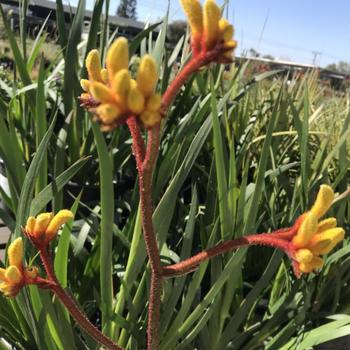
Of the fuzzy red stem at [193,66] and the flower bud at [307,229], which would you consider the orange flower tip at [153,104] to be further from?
the flower bud at [307,229]

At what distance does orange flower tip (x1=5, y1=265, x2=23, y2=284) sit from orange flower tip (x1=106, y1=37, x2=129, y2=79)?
0.68 feet

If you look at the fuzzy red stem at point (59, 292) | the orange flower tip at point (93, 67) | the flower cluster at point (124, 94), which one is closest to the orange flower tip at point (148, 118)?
the flower cluster at point (124, 94)

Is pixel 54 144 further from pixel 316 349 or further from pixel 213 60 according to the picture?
pixel 213 60

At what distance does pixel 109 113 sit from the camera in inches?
13.0

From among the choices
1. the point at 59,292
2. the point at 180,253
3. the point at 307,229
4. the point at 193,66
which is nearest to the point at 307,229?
the point at 307,229

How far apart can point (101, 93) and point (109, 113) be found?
0.02 m

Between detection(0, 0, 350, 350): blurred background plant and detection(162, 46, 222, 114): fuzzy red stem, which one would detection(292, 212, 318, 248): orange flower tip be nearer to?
detection(162, 46, 222, 114): fuzzy red stem

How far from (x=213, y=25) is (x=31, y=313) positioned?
52 centimetres

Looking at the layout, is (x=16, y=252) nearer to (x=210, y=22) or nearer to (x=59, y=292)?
(x=59, y=292)

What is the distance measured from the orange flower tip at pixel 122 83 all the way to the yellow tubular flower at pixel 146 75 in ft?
0.04

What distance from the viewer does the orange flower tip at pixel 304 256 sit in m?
0.39

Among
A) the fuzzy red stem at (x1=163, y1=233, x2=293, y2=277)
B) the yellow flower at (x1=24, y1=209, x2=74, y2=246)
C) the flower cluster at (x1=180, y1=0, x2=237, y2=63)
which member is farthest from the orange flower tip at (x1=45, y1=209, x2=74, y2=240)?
the flower cluster at (x1=180, y1=0, x2=237, y2=63)

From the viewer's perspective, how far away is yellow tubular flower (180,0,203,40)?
1.22ft

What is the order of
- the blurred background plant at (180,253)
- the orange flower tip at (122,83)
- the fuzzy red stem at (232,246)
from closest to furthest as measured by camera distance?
the orange flower tip at (122,83) → the fuzzy red stem at (232,246) → the blurred background plant at (180,253)
